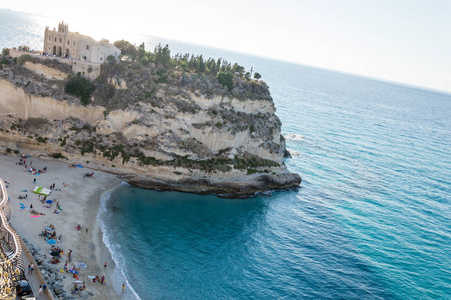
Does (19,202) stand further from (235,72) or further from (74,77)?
(235,72)

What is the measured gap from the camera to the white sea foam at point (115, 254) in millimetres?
36297

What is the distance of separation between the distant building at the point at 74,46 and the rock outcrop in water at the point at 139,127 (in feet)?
15.4

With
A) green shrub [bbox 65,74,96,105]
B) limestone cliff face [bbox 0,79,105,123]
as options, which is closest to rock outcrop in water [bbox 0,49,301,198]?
limestone cliff face [bbox 0,79,105,123]

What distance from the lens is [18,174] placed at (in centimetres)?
5456

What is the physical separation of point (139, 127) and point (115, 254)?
2872 centimetres

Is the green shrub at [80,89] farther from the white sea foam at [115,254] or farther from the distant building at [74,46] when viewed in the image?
the white sea foam at [115,254]

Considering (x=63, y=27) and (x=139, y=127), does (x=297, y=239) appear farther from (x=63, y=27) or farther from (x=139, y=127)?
(x=63, y=27)

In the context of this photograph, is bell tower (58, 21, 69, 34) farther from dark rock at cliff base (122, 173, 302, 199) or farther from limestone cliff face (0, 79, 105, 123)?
dark rock at cliff base (122, 173, 302, 199)

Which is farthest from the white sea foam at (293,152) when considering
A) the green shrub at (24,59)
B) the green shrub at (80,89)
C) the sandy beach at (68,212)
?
the green shrub at (24,59)

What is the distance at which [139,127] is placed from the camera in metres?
64.2

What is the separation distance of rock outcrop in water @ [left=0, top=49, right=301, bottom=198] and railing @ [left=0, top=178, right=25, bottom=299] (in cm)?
3007

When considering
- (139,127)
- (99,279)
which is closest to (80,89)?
(139,127)

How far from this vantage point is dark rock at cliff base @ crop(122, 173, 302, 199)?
6197 cm

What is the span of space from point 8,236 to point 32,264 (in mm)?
3846
